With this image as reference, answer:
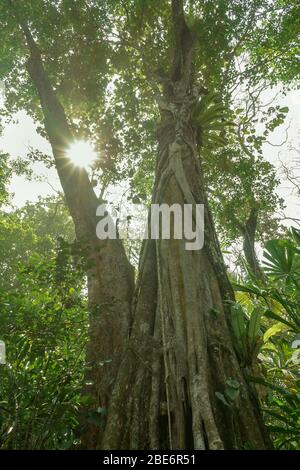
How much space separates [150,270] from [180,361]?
106 cm

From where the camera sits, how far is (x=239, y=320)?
2.77 metres

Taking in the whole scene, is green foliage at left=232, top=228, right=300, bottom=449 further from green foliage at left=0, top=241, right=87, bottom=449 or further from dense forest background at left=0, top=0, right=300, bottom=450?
green foliage at left=0, top=241, right=87, bottom=449

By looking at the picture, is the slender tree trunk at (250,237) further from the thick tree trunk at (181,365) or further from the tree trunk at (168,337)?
the thick tree trunk at (181,365)

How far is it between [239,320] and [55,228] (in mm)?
11909

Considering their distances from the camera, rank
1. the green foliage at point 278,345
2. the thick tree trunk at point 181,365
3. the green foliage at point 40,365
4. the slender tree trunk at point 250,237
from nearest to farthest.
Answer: the green foliage at point 40,365 → the thick tree trunk at point 181,365 → the green foliage at point 278,345 → the slender tree trunk at point 250,237

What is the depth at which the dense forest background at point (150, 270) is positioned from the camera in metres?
2.12

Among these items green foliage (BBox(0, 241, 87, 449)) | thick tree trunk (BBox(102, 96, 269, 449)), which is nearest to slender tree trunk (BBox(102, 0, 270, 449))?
thick tree trunk (BBox(102, 96, 269, 449))

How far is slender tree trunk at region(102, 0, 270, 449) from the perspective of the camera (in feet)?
6.81

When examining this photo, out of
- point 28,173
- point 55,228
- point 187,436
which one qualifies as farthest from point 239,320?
point 55,228

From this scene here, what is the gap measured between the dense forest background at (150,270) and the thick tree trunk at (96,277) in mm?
13

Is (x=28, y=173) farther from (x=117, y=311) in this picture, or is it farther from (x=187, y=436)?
(x=187, y=436)

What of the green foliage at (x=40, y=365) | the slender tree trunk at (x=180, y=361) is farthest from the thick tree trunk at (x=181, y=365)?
the green foliage at (x=40, y=365)

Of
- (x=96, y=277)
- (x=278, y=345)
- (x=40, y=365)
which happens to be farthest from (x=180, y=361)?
(x=278, y=345)

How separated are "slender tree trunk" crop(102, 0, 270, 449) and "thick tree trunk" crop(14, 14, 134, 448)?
19 cm
